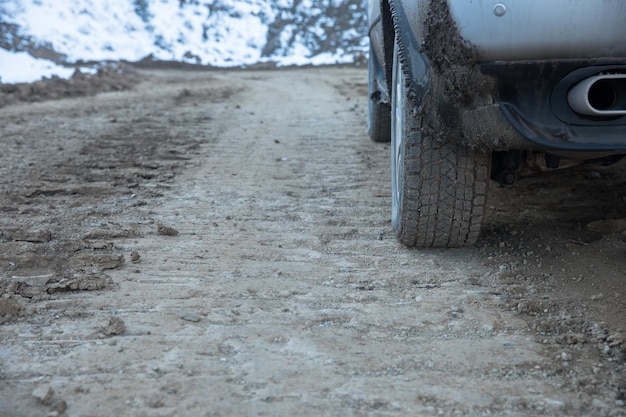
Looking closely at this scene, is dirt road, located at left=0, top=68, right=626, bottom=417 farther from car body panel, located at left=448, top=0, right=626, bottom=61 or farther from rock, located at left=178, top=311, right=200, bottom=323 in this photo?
car body panel, located at left=448, top=0, right=626, bottom=61

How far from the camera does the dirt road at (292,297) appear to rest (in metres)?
2.03

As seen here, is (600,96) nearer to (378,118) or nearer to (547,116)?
(547,116)

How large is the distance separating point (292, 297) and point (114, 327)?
Result: 70 centimetres

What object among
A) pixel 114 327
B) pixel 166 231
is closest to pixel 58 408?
pixel 114 327

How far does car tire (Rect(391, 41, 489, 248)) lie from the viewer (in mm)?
2906

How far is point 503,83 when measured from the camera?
2.52 m

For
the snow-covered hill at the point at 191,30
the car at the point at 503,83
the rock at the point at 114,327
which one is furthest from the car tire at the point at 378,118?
the snow-covered hill at the point at 191,30

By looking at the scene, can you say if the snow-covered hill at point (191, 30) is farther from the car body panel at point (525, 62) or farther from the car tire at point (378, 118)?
the car body panel at point (525, 62)

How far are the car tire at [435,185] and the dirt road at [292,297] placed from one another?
0.14m

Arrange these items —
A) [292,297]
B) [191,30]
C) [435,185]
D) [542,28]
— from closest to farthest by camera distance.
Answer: [542,28], [292,297], [435,185], [191,30]

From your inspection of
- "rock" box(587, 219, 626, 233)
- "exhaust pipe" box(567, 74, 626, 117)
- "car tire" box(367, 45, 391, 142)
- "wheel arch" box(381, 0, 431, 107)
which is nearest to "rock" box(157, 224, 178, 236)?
"wheel arch" box(381, 0, 431, 107)

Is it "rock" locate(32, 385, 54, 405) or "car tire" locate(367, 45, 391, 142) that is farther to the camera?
"car tire" locate(367, 45, 391, 142)

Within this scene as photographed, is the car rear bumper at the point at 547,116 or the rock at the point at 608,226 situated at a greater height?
the car rear bumper at the point at 547,116

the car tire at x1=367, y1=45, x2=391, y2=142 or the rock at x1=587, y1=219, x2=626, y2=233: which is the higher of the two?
the car tire at x1=367, y1=45, x2=391, y2=142
